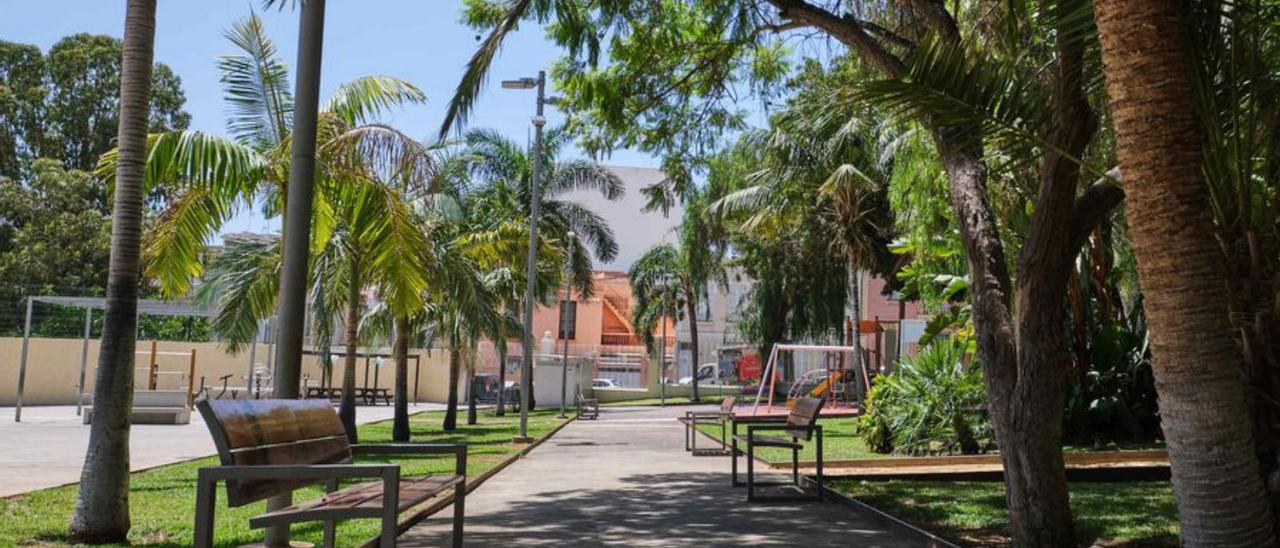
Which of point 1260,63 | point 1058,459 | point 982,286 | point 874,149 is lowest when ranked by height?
point 1058,459

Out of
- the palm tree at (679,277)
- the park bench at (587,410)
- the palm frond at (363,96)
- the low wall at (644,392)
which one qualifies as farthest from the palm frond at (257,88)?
the low wall at (644,392)

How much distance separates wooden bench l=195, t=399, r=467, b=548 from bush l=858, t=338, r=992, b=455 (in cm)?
1120

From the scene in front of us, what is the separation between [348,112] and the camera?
15.2 metres

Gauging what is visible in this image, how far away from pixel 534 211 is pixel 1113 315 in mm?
10833

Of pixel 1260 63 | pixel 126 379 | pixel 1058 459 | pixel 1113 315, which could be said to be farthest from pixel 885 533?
pixel 1113 315

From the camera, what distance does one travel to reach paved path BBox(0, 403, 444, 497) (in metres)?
11.9

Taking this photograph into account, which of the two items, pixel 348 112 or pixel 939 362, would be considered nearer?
pixel 348 112

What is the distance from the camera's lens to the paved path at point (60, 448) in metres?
11.9

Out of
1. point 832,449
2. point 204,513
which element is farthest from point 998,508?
point 832,449

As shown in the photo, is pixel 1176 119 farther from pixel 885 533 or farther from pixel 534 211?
pixel 534 211

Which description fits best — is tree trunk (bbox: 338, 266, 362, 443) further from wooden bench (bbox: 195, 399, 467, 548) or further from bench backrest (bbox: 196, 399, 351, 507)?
wooden bench (bbox: 195, 399, 467, 548)

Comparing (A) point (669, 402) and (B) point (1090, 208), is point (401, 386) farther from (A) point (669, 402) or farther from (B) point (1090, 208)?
(A) point (669, 402)

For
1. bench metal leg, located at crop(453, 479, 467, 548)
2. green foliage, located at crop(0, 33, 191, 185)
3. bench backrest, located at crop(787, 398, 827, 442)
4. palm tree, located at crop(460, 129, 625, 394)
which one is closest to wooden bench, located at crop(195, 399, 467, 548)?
bench metal leg, located at crop(453, 479, 467, 548)

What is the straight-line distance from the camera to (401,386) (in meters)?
21.6
